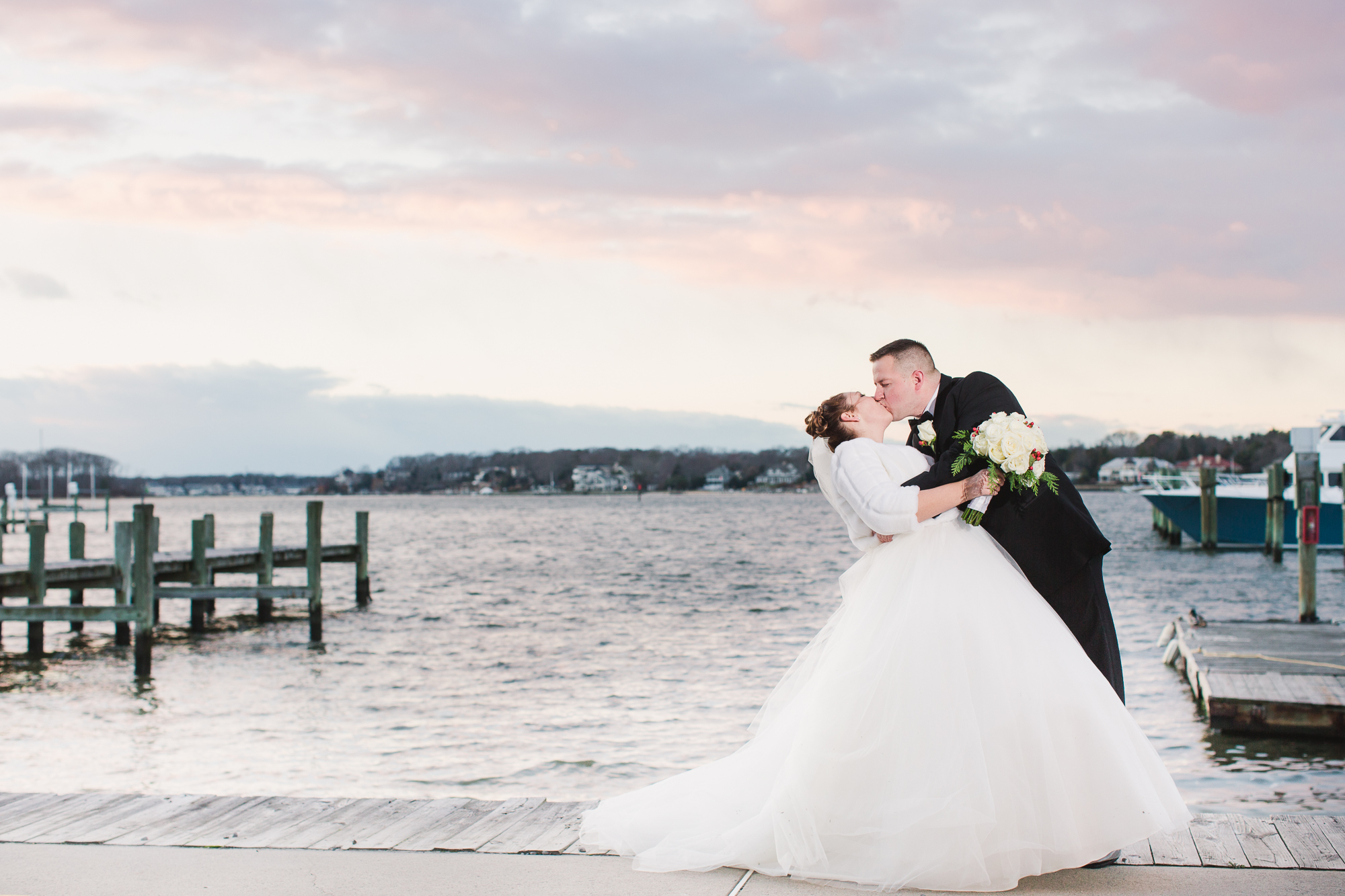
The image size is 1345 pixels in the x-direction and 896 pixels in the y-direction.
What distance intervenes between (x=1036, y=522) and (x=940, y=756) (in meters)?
0.94

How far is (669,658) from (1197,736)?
332 inches

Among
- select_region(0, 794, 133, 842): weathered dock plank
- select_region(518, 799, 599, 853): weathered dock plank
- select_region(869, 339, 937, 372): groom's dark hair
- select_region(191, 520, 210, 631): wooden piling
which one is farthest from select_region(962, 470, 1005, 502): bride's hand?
select_region(191, 520, 210, 631): wooden piling

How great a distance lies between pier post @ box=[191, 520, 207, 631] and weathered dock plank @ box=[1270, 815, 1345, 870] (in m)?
18.9

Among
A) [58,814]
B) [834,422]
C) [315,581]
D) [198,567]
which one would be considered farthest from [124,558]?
[834,422]

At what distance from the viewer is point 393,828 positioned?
444 cm

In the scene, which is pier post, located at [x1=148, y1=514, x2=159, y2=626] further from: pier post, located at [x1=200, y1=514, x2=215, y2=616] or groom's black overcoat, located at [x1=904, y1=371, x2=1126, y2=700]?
groom's black overcoat, located at [x1=904, y1=371, x2=1126, y2=700]

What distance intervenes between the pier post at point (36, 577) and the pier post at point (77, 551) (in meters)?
3.06

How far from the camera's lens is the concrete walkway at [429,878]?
3.60m

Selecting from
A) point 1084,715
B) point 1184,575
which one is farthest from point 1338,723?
point 1184,575

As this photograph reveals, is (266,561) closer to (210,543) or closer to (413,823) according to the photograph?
(210,543)

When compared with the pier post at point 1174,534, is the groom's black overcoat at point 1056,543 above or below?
above

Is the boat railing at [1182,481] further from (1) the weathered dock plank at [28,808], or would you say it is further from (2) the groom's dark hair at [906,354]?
(1) the weathered dock plank at [28,808]

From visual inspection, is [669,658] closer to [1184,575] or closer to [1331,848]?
[1331,848]

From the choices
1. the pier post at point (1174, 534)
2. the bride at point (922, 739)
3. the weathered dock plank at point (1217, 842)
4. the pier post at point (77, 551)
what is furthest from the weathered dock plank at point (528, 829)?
the pier post at point (1174, 534)
